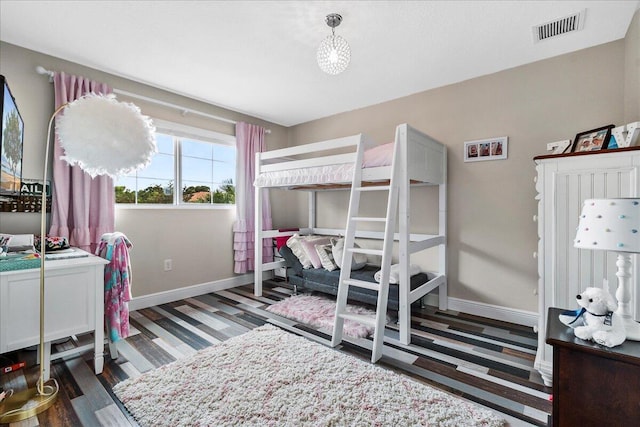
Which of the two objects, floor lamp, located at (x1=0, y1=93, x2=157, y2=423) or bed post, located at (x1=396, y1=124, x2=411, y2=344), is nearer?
floor lamp, located at (x1=0, y1=93, x2=157, y2=423)

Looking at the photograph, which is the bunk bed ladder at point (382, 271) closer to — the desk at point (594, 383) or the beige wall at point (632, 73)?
the desk at point (594, 383)

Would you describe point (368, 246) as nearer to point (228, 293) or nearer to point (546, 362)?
point (228, 293)

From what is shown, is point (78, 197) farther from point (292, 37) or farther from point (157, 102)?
point (292, 37)

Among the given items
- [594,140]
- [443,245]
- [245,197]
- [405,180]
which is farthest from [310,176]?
[594,140]

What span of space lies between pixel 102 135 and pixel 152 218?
167 centimetres

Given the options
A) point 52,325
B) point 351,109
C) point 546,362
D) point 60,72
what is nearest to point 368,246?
point 351,109

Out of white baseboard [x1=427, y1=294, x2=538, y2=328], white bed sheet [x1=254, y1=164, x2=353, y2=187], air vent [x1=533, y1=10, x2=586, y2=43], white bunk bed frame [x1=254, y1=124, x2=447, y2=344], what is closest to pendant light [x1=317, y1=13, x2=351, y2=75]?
white bunk bed frame [x1=254, y1=124, x2=447, y2=344]

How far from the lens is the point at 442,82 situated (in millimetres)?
3002

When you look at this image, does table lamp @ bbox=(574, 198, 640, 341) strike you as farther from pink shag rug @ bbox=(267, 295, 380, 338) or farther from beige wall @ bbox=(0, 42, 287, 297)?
beige wall @ bbox=(0, 42, 287, 297)

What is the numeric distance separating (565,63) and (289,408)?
10.9ft

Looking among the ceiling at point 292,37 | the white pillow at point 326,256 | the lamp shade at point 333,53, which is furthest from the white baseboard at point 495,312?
the lamp shade at point 333,53

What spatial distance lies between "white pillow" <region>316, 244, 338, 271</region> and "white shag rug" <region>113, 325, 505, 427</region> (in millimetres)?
1224

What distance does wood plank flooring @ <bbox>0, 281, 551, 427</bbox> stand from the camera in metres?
1.58

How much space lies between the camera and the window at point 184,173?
10.3ft
